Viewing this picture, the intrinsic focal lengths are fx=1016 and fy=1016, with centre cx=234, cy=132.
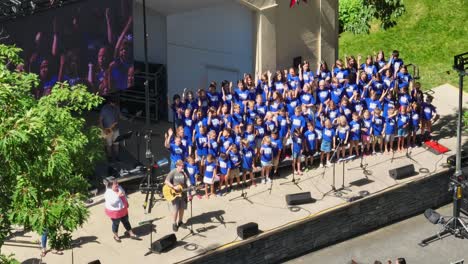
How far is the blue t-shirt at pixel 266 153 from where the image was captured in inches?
936

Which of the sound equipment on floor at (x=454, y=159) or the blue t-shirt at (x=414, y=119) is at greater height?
the blue t-shirt at (x=414, y=119)

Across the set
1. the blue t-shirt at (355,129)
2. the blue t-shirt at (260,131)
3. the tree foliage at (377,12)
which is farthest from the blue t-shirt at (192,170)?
the tree foliage at (377,12)

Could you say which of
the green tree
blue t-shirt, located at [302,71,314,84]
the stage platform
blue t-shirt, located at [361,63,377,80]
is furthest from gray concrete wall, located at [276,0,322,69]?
the green tree

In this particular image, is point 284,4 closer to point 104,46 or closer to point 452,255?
point 104,46

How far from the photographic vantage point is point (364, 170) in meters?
25.2

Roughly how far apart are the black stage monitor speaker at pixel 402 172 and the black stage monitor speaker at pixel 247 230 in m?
→ 4.60

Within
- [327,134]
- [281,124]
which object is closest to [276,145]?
[281,124]

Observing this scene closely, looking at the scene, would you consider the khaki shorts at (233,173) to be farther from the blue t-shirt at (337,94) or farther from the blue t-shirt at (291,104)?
the blue t-shirt at (337,94)

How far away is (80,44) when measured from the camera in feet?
74.6

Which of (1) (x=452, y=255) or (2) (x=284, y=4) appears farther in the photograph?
(2) (x=284, y=4)

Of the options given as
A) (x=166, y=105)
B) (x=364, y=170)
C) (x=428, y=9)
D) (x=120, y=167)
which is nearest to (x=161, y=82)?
(x=166, y=105)

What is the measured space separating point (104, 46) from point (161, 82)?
16.0 ft

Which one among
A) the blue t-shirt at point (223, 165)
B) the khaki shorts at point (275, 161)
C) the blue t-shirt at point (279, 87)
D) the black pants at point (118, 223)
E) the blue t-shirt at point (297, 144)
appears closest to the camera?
the black pants at point (118, 223)

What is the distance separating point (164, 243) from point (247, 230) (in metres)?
1.81
